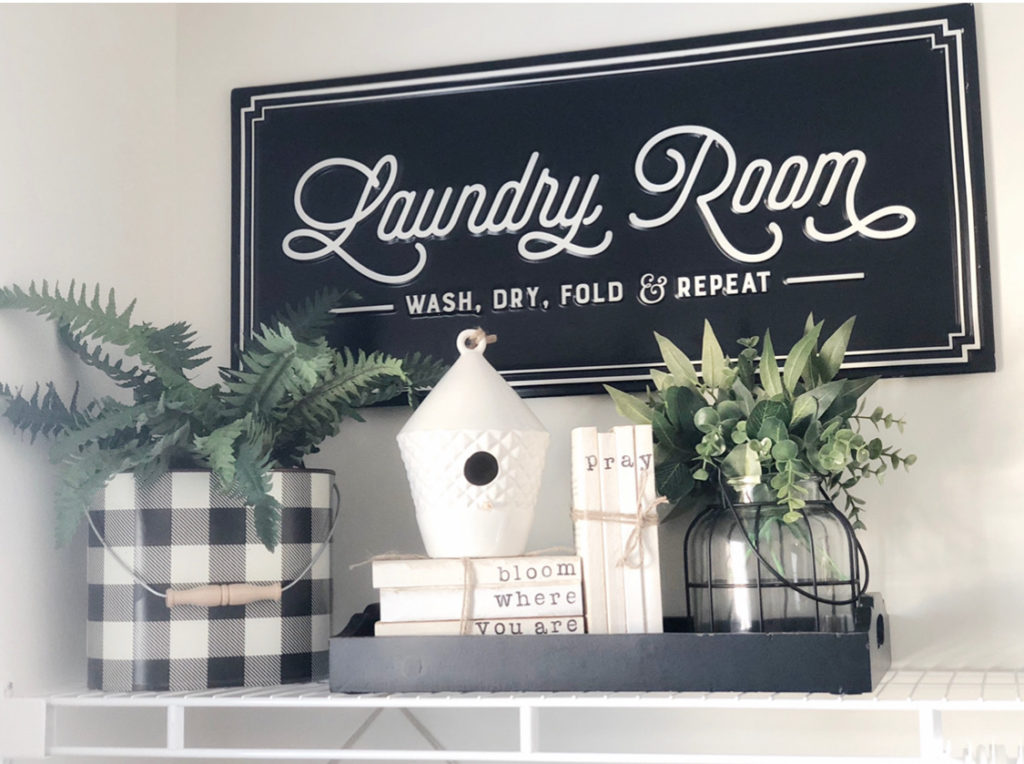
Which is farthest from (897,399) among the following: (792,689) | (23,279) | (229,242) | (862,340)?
(23,279)

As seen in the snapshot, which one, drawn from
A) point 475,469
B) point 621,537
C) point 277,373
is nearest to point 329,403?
point 277,373

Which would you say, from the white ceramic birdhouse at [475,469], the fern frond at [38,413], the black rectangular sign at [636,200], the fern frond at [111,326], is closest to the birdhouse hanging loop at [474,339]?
the white ceramic birdhouse at [475,469]

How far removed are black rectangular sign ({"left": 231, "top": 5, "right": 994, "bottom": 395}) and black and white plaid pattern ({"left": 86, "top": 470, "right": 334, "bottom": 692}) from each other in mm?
359

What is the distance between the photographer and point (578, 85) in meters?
1.55

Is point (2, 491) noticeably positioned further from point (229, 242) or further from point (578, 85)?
point (578, 85)

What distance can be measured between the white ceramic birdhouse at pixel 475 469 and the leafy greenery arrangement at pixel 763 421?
147 mm

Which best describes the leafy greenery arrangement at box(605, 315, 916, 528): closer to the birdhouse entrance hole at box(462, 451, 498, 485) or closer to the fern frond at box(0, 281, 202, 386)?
the birdhouse entrance hole at box(462, 451, 498, 485)

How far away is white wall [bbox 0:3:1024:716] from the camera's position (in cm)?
136

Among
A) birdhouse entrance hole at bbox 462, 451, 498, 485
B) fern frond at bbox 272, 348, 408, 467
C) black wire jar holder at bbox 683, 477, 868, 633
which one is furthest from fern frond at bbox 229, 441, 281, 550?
black wire jar holder at bbox 683, 477, 868, 633

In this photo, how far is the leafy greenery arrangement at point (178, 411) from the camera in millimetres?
1255

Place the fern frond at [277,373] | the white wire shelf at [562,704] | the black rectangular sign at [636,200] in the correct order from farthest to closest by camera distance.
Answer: the black rectangular sign at [636,200]
the fern frond at [277,373]
the white wire shelf at [562,704]

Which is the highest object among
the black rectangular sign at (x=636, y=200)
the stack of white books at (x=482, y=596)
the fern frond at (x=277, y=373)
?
the black rectangular sign at (x=636, y=200)

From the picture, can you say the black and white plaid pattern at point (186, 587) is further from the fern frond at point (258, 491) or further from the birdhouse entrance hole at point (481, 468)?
the birdhouse entrance hole at point (481, 468)

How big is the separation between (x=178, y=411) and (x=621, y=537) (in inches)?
19.6
